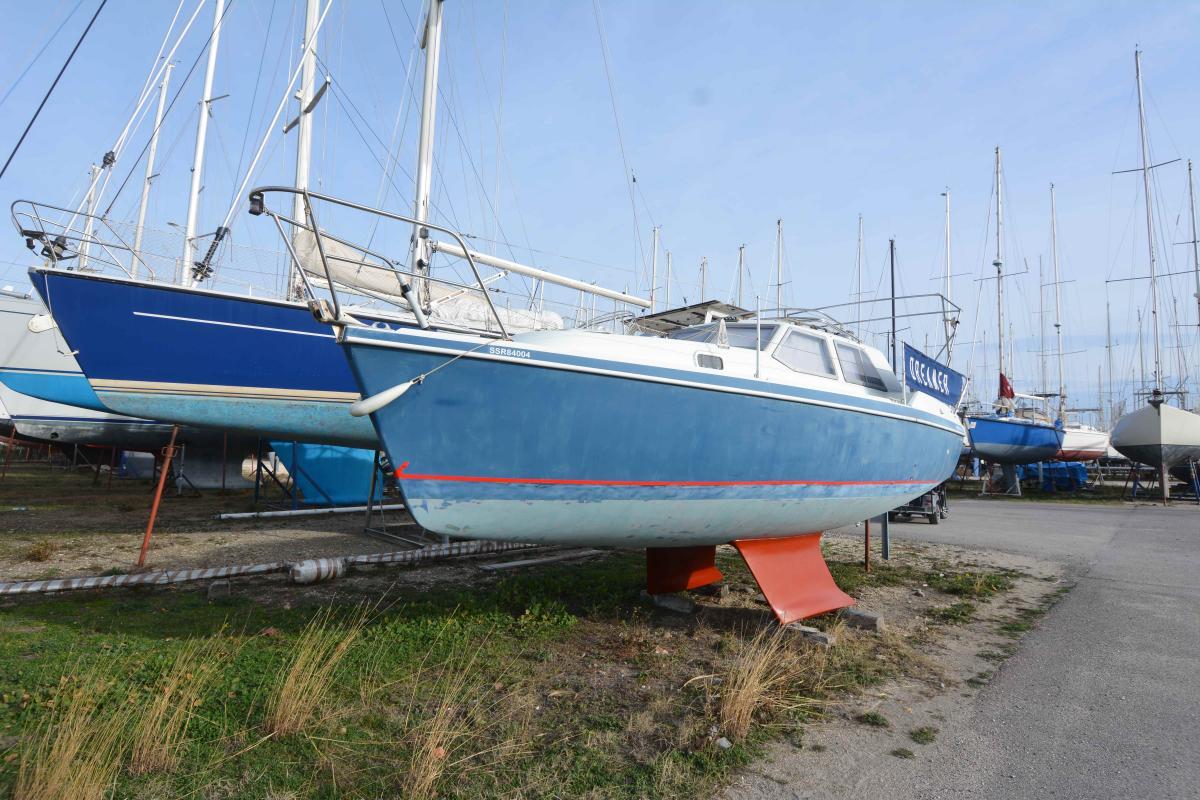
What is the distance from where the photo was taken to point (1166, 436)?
1930 centimetres

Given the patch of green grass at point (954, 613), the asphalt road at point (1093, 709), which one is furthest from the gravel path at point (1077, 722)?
the patch of green grass at point (954, 613)

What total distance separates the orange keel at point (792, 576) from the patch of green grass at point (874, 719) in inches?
54.4

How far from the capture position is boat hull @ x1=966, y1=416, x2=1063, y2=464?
69.2 feet

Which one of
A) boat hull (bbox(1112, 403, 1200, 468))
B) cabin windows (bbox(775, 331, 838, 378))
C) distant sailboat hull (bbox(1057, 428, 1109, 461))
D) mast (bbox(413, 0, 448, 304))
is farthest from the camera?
distant sailboat hull (bbox(1057, 428, 1109, 461))

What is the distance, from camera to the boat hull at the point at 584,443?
12.3 ft

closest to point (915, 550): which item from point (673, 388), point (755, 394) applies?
point (755, 394)

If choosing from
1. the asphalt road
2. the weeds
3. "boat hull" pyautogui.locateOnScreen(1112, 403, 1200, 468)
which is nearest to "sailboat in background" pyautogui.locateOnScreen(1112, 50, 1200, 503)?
"boat hull" pyautogui.locateOnScreen(1112, 403, 1200, 468)

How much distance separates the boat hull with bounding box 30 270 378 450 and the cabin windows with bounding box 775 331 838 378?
582cm

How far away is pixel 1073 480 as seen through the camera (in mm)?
23844

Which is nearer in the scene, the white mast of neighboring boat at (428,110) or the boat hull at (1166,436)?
the white mast of neighboring boat at (428,110)

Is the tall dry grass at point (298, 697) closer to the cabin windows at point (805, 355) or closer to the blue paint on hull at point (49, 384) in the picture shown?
the cabin windows at point (805, 355)

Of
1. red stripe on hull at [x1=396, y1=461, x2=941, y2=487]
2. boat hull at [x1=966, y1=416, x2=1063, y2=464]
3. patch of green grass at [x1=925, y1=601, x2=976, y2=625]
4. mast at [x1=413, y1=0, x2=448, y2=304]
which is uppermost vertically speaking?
mast at [x1=413, y1=0, x2=448, y2=304]

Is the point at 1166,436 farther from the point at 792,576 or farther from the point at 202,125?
the point at 202,125

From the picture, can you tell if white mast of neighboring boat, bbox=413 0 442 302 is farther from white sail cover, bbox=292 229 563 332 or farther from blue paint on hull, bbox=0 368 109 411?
blue paint on hull, bbox=0 368 109 411
